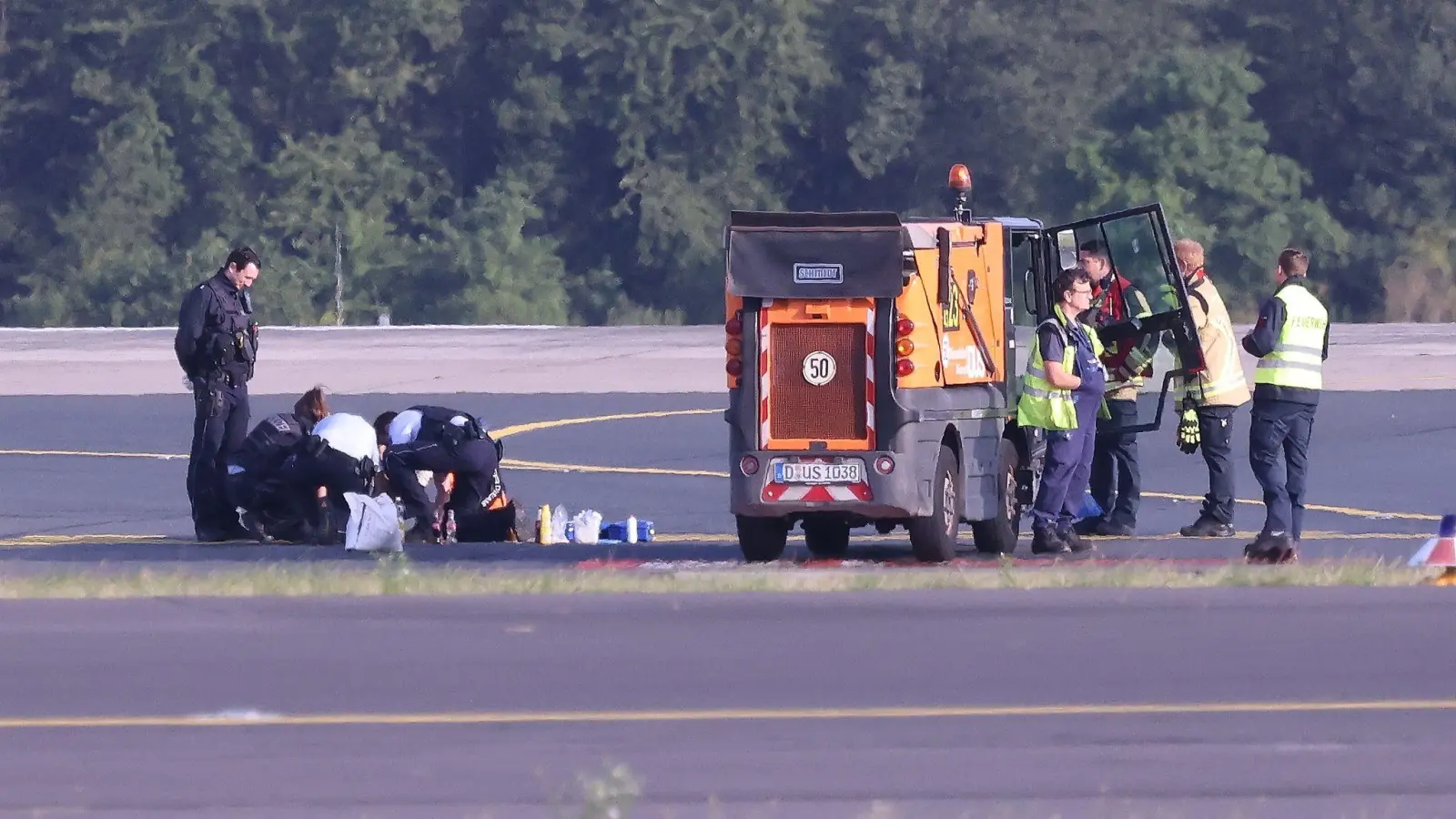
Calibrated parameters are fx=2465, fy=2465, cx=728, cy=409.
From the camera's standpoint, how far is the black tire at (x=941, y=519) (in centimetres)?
1341

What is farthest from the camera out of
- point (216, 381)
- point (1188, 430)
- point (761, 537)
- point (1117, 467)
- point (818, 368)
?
point (1117, 467)

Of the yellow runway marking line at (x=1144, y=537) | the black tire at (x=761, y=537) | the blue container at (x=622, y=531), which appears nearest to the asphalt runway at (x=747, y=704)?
the black tire at (x=761, y=537)

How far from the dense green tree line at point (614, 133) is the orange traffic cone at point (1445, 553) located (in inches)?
1795

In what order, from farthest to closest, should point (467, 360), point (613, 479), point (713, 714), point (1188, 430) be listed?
point (467, 360), point (613, 479), point (1188, 430), point (713, 714)

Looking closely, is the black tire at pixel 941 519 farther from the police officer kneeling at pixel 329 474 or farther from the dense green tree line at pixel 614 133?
the dense green tree line at pixel 614 133

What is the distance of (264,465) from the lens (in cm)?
1519

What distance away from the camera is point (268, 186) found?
61.8 metres

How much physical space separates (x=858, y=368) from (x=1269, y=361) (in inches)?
90.0

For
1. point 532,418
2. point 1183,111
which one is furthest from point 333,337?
point 1183,111

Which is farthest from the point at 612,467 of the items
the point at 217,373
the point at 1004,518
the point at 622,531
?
the point at 1004,518

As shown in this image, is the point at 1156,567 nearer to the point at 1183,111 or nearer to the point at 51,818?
the point at 51,818

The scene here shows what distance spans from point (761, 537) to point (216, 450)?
147 inches

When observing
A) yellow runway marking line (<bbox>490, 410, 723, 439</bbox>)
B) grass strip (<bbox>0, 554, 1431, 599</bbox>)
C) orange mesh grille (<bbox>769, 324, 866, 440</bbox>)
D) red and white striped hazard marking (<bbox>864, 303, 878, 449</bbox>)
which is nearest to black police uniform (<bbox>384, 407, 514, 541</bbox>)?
grass strip (<bbox>0, 554, 1431, 599</bbox>)

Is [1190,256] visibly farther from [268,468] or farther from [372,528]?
[268,468]
